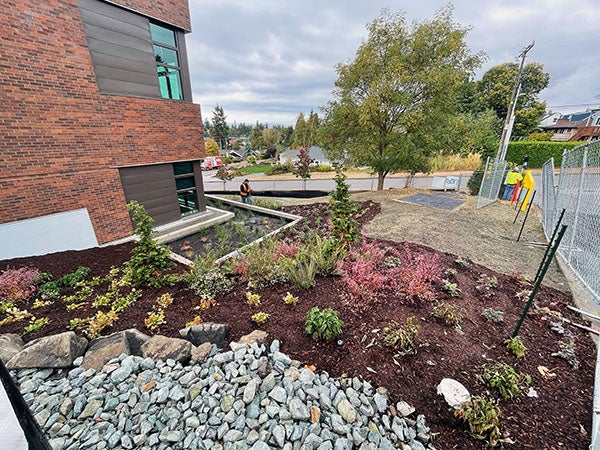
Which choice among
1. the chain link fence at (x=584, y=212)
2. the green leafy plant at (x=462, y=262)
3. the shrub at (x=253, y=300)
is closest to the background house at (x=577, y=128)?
the chain link fence at (x=584, y=212)

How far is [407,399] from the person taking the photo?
2166 mm

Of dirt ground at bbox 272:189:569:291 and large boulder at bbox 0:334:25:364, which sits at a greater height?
large boulder at bbox 0:334:25:364

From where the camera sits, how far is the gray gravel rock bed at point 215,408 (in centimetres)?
180

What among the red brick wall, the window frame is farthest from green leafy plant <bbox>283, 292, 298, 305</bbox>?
the red brick wall

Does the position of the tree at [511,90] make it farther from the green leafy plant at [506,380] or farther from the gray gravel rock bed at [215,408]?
the gray gravel rock bed at [215,408]

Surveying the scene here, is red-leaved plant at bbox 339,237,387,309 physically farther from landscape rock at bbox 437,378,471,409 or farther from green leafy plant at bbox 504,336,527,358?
green leafy plant at bbox 504,336,527,358

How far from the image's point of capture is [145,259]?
3.99m

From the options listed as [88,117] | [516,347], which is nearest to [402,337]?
[516,347]

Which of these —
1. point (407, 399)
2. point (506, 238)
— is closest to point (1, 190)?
point (407, 399)

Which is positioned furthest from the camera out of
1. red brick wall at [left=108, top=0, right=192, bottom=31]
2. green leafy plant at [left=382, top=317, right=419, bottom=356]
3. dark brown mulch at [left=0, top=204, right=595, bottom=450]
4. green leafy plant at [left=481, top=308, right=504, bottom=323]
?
red brick wall at [left=108, top=0, right=192, bottom=31]

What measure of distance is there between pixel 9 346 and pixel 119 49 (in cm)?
723

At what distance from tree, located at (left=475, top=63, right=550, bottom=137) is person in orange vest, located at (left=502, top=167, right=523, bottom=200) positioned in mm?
24134

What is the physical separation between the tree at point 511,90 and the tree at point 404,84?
24.3 m

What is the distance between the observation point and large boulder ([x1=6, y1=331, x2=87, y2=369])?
2.30m
